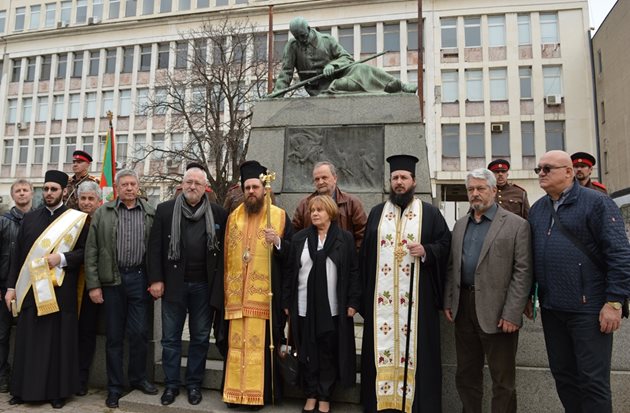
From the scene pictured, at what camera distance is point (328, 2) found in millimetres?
33219

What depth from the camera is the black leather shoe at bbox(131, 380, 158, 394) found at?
4.56 meters

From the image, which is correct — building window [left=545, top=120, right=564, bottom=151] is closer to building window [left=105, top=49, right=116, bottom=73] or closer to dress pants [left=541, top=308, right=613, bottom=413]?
dress pants [left=541, top=308, right=613, bottom=413]

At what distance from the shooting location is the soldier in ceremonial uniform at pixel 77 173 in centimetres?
625

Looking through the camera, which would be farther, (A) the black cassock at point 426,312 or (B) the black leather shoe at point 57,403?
(B) the black leather shoe at point 57,403

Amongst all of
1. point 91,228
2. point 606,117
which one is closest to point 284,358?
point 91,228

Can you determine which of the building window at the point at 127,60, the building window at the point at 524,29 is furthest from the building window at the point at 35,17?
the building window at the point at 524,29

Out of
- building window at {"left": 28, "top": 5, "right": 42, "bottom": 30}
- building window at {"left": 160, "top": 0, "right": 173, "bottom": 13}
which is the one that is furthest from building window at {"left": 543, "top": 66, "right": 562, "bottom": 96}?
building window at {"left": 28, "top": 5, "right": 42, "bottom": 30}

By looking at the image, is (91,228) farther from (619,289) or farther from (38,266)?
(619,289)

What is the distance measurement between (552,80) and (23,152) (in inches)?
1568

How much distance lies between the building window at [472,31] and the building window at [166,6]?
869 inches

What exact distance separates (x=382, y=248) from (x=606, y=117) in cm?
2969

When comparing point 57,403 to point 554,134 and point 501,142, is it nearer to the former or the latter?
point 501,142

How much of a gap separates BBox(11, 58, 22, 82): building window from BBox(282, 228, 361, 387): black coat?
45591 mm

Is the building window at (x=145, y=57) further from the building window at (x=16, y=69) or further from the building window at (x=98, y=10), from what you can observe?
the building window at (x=16, y=69)
